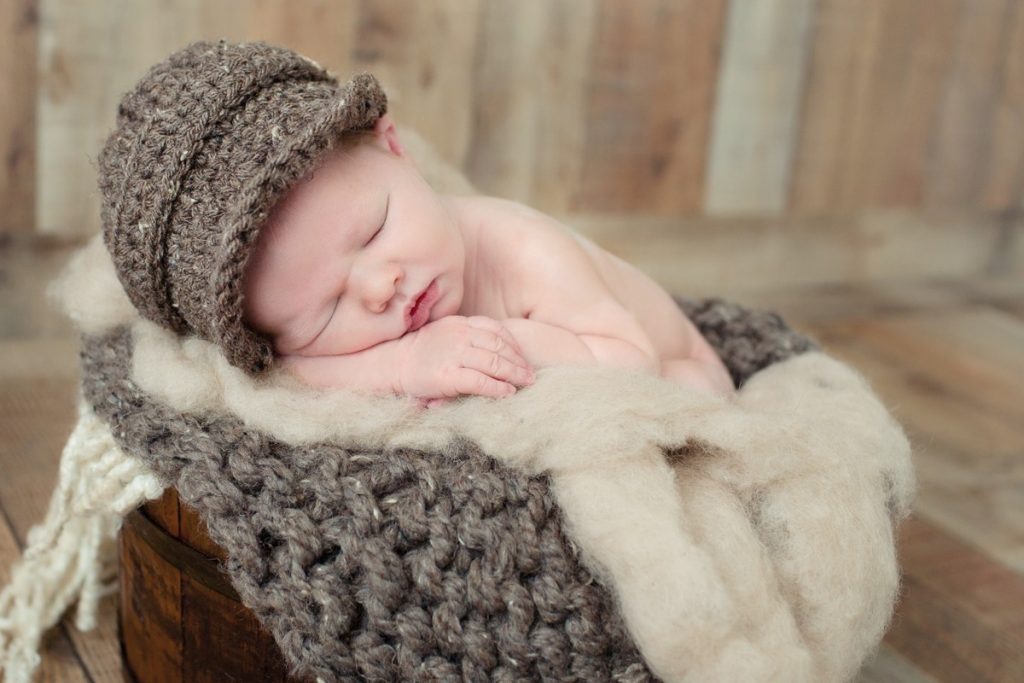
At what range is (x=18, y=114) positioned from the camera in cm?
196

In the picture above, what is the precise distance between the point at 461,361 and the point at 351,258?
15cm

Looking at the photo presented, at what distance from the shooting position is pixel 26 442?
1.76m

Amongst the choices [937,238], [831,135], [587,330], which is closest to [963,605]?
[587,330]

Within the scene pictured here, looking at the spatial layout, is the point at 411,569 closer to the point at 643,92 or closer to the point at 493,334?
the point at 493,334

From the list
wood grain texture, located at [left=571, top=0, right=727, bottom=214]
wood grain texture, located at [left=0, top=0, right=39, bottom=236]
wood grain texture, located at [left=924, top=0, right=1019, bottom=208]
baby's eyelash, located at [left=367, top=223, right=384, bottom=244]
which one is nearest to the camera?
baby's eyelash, located at [left=367, top=223, right=384, bottom=244]

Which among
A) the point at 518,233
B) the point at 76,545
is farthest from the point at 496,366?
the point at 76,545

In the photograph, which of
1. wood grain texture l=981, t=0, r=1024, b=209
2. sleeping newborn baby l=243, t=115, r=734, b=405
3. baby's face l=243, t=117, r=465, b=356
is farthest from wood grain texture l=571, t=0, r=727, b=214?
baby's face l=243, t=117, r=465, b=356

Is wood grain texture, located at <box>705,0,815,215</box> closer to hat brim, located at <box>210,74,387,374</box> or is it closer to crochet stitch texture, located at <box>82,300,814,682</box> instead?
hat brim, located at <box>210,74,387,374</box>

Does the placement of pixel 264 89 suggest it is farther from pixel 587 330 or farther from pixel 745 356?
pixel 745 356

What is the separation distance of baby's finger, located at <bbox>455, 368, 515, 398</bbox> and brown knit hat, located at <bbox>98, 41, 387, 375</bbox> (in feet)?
0.67

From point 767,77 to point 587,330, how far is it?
1.60m

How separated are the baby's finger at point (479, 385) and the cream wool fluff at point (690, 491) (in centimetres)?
2

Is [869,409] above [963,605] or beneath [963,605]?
above

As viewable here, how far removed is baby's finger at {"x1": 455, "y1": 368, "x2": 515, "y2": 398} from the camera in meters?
1.05
